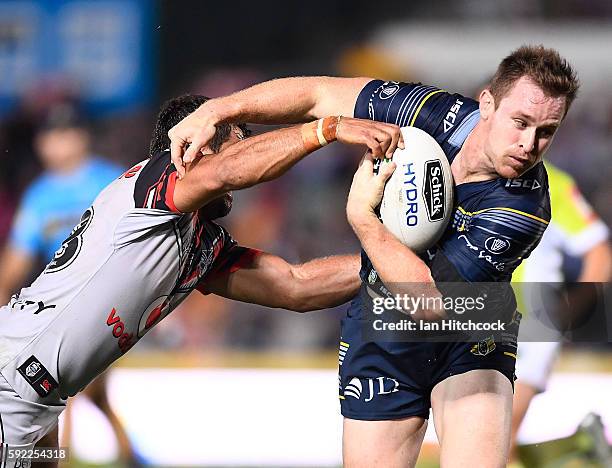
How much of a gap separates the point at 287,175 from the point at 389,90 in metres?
7.29

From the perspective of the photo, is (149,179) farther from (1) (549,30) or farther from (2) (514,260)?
(1) (549,30)

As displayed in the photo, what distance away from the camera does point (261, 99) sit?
170 inches

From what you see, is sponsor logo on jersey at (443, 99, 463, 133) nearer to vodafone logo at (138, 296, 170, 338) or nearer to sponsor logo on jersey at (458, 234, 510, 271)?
sponsor logo on jersey at (458, 234, 510, 271)

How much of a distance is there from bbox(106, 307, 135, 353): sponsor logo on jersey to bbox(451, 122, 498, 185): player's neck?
1.49m

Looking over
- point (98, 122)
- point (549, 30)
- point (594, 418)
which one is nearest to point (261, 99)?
point (594, 418)

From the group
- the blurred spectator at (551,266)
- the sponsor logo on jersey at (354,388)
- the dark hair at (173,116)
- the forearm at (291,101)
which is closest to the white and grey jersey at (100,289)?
the dark hair at (173,116)

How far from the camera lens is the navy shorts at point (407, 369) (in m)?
4.24

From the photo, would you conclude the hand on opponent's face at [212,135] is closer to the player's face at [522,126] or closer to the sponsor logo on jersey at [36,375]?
the player's face at [522,126]

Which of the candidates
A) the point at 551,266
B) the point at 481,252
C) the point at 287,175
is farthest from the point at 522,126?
the point at 287,175

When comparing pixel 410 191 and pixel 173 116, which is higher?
pixel 410 191

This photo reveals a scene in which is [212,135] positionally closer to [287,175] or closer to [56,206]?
[56,206]

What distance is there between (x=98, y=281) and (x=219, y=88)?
8465mm

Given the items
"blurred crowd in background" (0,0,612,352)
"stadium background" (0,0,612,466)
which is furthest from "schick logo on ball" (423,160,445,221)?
"blurred crowd in background" (0,0,612,352)

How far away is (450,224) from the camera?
4223mm
